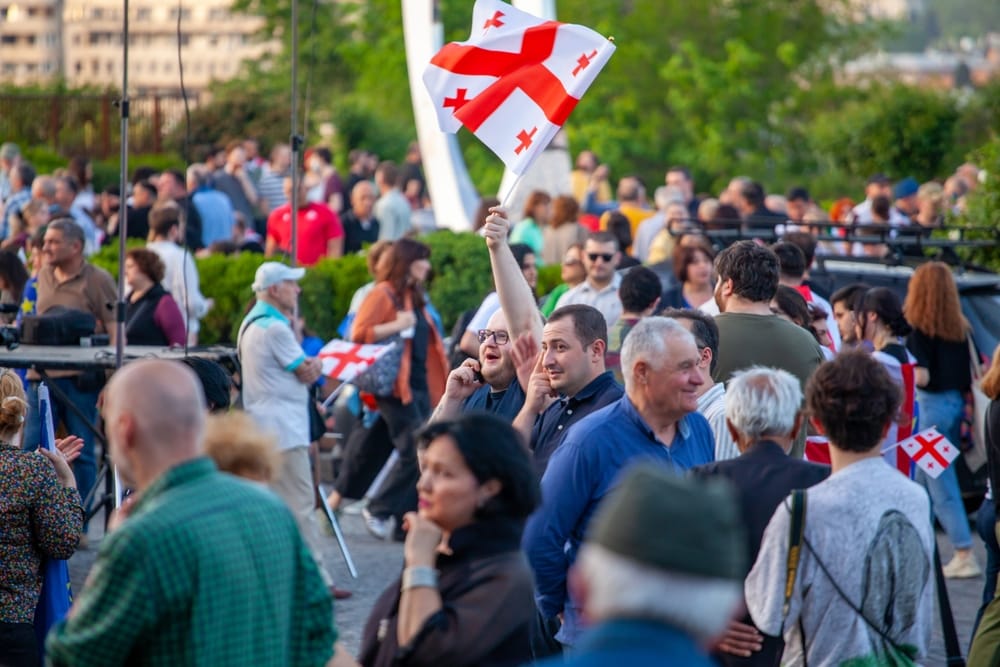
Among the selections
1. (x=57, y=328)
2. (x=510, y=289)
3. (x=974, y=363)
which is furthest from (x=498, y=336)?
(x=974, y=363)

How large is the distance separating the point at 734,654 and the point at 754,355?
2.26 m

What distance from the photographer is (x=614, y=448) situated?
552 centimetres

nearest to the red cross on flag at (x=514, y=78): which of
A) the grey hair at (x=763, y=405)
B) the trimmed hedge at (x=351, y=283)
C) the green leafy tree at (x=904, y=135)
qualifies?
the grey hair at (x=763, y=405)

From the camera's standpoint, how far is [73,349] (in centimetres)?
1002

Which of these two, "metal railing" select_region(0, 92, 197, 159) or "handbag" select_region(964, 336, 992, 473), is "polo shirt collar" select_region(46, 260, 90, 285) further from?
"metal railing" select_region(0, 92, 197, 159)

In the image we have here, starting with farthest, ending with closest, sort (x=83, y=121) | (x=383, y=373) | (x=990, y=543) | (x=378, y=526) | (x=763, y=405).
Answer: (x=83, y=121)
(x=378, y=526)
(x=383, y=373)
(x=990, y=543)
(x=763, y=405)

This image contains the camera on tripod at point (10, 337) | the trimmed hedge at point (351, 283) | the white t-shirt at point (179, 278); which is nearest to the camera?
the camera on tripod at point (10, 337)

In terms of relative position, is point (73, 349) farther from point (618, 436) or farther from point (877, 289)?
point (618, 436)

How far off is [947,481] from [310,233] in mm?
7591

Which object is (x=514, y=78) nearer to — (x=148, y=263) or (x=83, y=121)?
(x=148, y=263)

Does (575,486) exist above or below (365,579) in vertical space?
above

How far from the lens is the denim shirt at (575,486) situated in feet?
17.9

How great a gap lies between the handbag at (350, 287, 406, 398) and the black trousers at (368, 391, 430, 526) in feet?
0.43

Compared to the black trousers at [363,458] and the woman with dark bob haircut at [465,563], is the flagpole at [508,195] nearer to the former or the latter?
the woman with dark bob haircut at [465,563]
